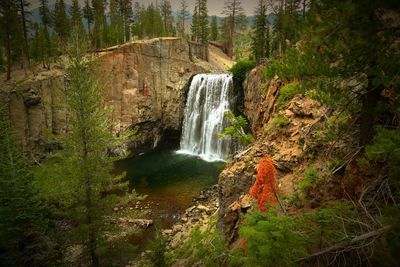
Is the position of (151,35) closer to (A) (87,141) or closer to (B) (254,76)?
(B) (254,76)

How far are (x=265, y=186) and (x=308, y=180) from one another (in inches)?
57.0

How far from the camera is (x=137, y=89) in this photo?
36344mm

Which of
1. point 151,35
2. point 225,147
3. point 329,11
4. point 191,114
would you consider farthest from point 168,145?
point 329,11

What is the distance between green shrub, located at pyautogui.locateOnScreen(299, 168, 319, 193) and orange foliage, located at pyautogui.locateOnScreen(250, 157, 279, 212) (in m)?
0.91

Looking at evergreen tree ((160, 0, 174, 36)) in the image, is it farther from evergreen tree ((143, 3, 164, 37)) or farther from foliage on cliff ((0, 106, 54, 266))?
foliage on cliff ((0, 106, 54, 266))

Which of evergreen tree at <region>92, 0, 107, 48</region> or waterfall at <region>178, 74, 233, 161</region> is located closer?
waterfall at <region>178, 74, 233, 161</region>

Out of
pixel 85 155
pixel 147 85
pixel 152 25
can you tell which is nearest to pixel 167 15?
pixel 152 25

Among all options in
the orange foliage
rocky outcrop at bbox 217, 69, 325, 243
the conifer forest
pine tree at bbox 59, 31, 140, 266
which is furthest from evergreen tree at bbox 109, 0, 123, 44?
the orange foliage

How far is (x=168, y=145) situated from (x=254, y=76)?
16385 mm

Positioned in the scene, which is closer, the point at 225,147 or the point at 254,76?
the point at 254,76

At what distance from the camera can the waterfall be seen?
3281 centimetres

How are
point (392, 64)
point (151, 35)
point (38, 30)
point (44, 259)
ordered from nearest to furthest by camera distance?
point (392, 64)
point (44, 259)
point (38, 30)
point (151, 35)

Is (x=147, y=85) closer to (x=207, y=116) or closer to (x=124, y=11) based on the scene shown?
(x=207, y=116)

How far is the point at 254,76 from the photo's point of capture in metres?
28.1
